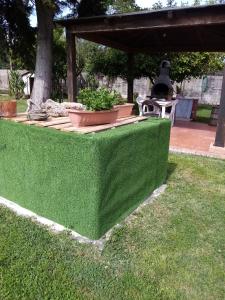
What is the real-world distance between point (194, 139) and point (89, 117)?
457cm

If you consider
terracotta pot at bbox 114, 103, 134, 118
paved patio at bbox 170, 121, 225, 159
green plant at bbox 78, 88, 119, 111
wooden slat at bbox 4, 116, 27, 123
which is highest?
green plant at bbox 78, 88, 119, 111

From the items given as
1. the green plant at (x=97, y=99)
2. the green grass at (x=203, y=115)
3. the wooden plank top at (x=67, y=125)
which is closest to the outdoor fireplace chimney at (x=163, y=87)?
the green grass at (x=203, y=115)

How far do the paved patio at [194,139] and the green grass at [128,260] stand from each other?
236cm

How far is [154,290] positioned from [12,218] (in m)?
1.64

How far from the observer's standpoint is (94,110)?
9.16 ft

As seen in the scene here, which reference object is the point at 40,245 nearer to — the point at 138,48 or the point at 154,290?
the point at 154,290

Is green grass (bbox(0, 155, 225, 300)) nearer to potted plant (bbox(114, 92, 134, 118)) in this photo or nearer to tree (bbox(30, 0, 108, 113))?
potted plant (bbox(114, 92, 134, 118))

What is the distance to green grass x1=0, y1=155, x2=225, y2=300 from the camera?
201 cm

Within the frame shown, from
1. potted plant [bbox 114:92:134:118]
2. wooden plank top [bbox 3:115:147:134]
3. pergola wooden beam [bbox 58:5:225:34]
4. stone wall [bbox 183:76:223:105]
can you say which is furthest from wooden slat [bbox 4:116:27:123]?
stone wall [bbox 183:76:223:105]

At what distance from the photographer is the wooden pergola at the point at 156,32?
522 cm

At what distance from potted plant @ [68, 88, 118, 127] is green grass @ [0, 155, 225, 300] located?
1.11m

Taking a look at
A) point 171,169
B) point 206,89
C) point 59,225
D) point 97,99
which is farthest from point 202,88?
point 59,225

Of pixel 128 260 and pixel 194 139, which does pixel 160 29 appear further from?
pixel 128 260

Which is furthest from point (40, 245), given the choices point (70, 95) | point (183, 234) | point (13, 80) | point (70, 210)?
point (13, 80)
